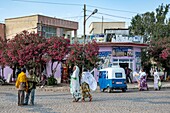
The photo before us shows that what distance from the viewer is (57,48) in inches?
1281

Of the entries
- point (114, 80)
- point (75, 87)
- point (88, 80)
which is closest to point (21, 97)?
point (75, 87)

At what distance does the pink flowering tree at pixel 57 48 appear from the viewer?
106ft

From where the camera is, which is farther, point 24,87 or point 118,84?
point 118,84

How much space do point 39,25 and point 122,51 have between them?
14389 mm

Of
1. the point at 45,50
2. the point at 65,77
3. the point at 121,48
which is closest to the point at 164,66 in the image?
the point at 121,48

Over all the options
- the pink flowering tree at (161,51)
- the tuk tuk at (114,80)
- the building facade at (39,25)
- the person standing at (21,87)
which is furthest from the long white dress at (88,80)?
the building facade at (39,25)

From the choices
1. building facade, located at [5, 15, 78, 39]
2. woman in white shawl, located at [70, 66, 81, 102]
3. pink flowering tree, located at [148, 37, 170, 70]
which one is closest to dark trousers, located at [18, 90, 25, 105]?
woman in white shawl, located at [70, 66, 81, 102]

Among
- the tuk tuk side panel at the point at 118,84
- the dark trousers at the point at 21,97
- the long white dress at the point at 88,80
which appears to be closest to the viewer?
the dark trousers at the point at 21,97

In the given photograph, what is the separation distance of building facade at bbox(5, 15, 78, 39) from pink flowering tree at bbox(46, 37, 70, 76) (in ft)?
50.4

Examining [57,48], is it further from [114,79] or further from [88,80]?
[88,80]

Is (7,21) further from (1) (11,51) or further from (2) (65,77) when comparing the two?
(1) (11,51)

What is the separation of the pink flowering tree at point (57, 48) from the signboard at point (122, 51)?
8.33 m

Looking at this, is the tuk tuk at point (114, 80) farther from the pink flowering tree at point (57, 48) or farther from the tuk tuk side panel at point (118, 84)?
the pink flowering tree at point (57, 48)

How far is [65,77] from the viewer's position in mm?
40344
